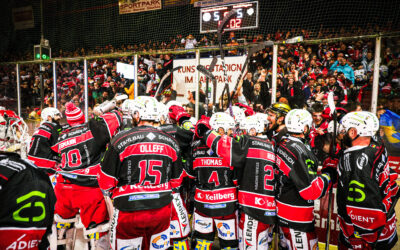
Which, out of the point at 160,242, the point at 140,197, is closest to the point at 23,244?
the point at 140,197

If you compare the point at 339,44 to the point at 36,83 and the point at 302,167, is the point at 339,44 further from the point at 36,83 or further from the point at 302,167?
the point at 36,83

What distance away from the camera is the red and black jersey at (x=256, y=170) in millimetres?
2449

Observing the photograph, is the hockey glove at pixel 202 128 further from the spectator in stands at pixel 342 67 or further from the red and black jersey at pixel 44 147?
the spectator in stands at pixel 342 67

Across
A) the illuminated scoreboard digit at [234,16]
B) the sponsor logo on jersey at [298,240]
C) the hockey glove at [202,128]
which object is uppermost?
the illuminated scoreboard digit at [234,16]

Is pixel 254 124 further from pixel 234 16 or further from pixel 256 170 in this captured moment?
pixel 234 16

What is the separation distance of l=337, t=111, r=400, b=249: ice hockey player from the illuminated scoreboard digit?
14.0 ft

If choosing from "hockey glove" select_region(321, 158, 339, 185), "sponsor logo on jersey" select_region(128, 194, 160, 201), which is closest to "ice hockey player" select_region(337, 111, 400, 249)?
"hockey glove" select_region(321, 158, 339, 185)

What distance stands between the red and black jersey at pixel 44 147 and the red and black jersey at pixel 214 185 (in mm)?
2061

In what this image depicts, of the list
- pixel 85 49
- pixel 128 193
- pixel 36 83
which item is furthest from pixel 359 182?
pixel 85 49

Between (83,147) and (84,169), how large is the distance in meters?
0.24

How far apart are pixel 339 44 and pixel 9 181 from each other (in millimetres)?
5070

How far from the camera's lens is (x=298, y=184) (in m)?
2.28

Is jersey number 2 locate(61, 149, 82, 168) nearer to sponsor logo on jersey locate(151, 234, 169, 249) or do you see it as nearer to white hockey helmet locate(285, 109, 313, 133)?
sponsor logo on jersey locate(151, 234, 169, 249)

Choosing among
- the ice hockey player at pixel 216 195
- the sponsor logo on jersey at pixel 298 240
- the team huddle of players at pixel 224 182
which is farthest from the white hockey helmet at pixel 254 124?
the sponsor logo on jersey at pixel 298 240
